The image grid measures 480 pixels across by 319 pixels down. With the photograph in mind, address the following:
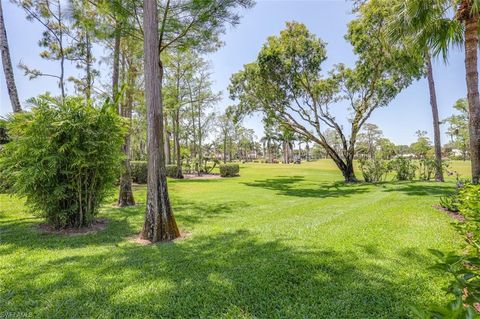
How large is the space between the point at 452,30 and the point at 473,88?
69.8 inches

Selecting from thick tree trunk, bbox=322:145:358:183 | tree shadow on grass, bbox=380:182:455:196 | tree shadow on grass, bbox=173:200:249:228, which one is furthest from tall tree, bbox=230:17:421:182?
tree shadow on grass, bbox=173:200:249:228

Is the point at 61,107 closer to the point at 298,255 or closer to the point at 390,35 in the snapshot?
the point at 298,255

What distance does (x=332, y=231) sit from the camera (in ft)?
15.9

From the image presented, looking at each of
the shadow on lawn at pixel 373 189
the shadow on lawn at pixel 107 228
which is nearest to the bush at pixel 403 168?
the shadow on lawn at pixel 373 189

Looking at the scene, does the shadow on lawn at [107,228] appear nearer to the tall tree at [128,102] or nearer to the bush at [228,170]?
the tall tree at [128,102]

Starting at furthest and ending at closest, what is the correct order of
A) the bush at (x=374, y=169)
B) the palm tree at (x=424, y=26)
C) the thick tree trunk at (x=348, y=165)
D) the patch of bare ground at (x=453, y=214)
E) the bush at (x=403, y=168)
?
the thick tree trunk at (x=348, y=165) < the bush at (x=374, y=169) < the bush at (x=403, y=168) < the palm tree at (x=424, y=26) < the patch of bare ground at (x=453, y=214)

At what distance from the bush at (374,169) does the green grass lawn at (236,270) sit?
30.5 feet

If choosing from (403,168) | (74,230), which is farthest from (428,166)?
(74,230)

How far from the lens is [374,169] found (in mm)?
14508

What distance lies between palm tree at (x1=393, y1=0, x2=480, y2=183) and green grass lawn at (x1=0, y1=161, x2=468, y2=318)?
2409 millimetres

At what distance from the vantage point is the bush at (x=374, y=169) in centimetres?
1441

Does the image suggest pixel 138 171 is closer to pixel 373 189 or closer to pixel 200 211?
pixel 200 211

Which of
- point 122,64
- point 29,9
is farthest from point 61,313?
point 29,9

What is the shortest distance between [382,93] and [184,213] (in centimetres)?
1249
